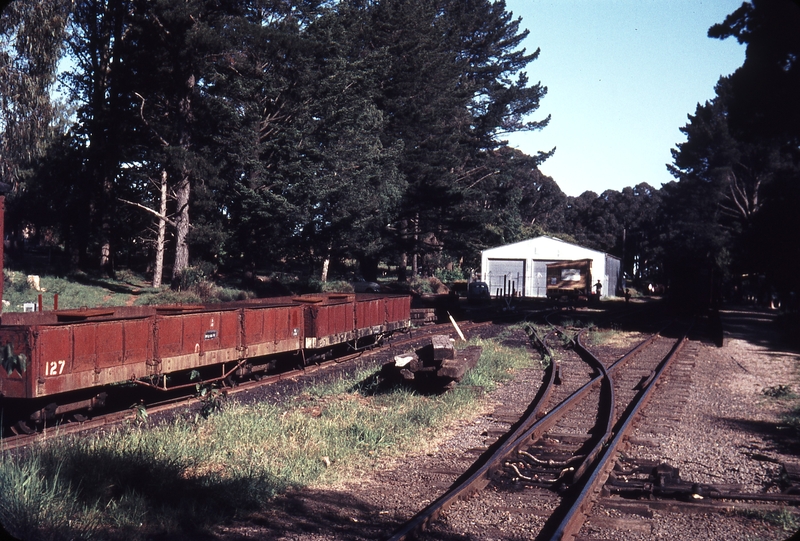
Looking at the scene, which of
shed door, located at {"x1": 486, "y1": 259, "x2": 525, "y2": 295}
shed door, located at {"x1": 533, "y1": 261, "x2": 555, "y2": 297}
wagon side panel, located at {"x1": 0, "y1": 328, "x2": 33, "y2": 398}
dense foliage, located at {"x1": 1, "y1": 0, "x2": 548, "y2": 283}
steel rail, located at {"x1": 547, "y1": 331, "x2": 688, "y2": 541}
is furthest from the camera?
shed door, located at {"x1": 486, "y1": 259, "x2": 525, "y2": 295}

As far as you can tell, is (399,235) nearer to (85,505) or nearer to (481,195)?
(481,195)

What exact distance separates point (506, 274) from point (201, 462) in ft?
180

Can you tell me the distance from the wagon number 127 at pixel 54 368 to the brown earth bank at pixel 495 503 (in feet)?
14.1

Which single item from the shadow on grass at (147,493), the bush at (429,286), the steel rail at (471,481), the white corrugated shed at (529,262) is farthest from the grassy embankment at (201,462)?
the white corrugated shed at (529,262)

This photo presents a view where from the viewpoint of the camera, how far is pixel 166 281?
45031mm

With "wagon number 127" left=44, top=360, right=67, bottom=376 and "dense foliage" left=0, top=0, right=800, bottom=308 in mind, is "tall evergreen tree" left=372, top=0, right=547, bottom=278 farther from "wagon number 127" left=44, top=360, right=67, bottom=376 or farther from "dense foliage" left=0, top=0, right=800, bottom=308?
"wagon number 127" left=44, top=360, right=67, bottom=376

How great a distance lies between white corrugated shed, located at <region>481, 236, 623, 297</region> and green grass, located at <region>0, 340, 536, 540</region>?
49.7 metres

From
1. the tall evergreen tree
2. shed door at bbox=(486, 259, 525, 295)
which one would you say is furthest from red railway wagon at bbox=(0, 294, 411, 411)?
shed door at bbox=(486, 259, 525, 295)

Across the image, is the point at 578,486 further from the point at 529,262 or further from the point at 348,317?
the point at 529,262

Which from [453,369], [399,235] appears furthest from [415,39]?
[453,369]

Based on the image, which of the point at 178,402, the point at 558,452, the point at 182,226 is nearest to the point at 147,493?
the point at 558,452

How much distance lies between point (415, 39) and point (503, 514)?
4141 cm

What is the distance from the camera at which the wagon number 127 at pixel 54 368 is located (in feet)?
28.9

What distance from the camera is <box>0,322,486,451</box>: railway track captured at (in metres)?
8.84
